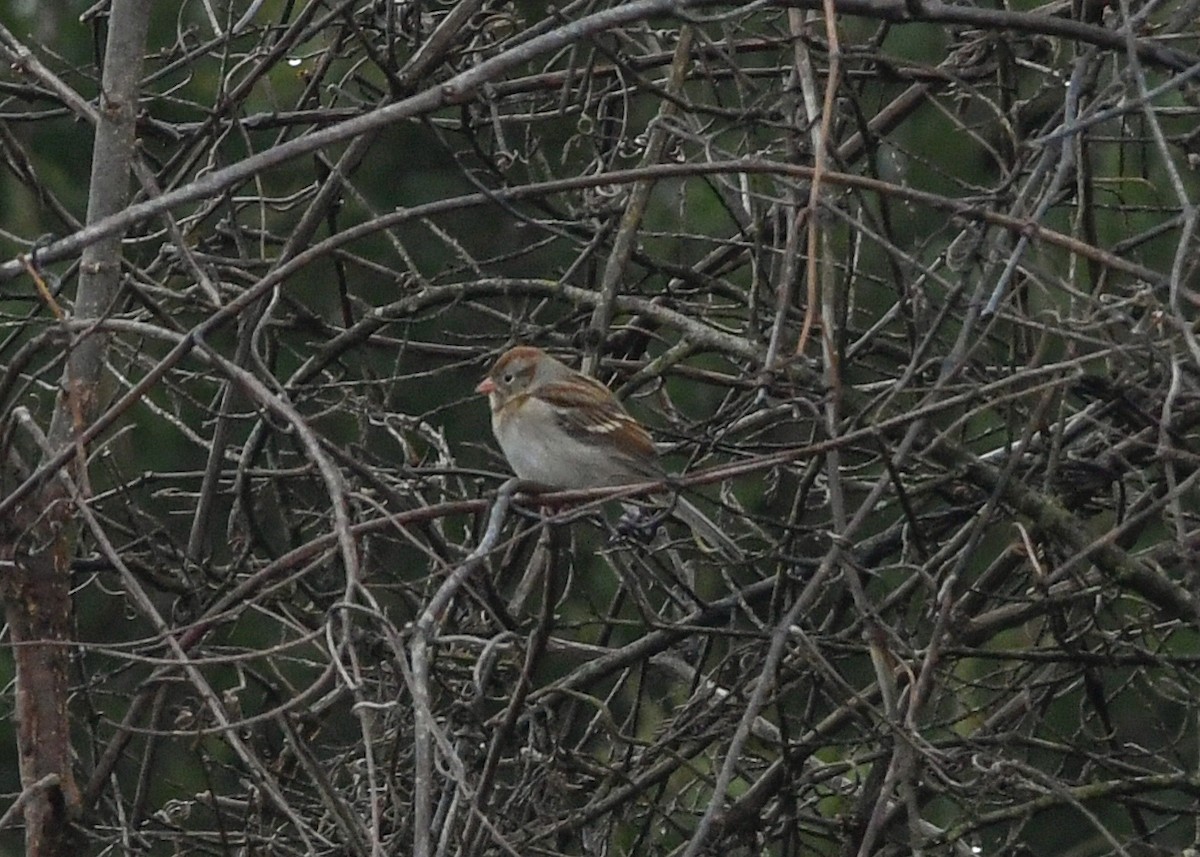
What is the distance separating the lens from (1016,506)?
3.45 m

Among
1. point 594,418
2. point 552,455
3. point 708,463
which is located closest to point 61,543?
point 594,418

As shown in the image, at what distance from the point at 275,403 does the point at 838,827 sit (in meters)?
1.80

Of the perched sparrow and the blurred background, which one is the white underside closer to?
the perched sparrow

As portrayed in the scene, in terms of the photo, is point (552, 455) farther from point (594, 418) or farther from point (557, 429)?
point (594, 418)

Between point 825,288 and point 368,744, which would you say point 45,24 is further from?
point 368,744

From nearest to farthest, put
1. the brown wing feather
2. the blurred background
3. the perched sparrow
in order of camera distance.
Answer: the blurred background → the brown wing feather → the perched sparrow

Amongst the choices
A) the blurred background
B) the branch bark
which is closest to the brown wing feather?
the blurred background

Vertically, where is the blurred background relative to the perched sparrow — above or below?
above

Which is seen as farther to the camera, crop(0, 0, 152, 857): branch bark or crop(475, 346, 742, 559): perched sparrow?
crop(475, 346, 742, 559): perched sparrow

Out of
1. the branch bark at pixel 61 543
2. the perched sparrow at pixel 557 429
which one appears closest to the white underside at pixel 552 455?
the perched sparrow at pixel 557 429

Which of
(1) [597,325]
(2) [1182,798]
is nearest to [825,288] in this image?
(1) [597,325]

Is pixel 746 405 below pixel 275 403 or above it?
below

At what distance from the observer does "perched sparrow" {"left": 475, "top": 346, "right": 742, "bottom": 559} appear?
5121 millimetres

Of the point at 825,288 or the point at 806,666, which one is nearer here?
the point at 825,288
